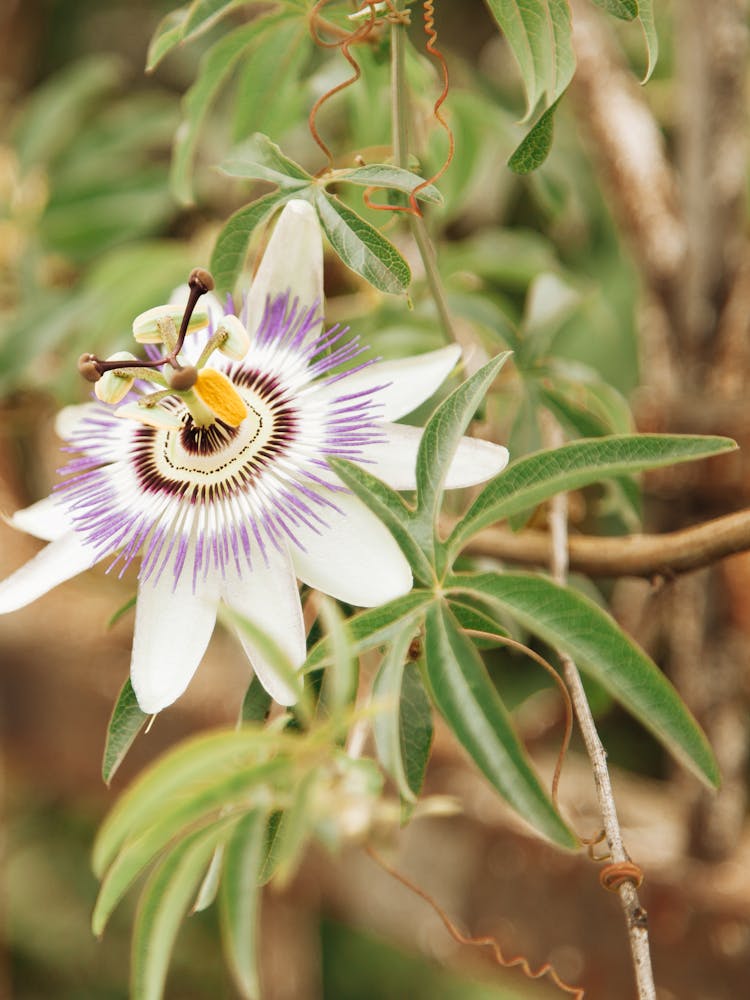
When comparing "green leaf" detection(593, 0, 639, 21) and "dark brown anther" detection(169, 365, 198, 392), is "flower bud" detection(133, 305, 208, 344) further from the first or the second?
"green leaf" detection(593, 0, 639, 21)

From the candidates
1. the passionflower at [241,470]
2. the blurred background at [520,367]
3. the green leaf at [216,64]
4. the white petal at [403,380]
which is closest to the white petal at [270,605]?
the passionflower at [241,470]

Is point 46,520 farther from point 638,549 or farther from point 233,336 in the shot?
point 638,549

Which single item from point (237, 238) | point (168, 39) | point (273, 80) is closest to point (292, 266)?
point (237, 238)

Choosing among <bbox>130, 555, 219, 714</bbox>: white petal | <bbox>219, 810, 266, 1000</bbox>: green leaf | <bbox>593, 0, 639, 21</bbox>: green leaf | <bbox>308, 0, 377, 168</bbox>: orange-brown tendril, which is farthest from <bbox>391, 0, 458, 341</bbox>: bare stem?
<bbox>219, 810, 266, 1000</bbox>: green leaf

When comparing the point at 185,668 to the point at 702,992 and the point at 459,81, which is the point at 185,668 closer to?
the point at 702,992

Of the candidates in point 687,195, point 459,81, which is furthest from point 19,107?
point 687,195
